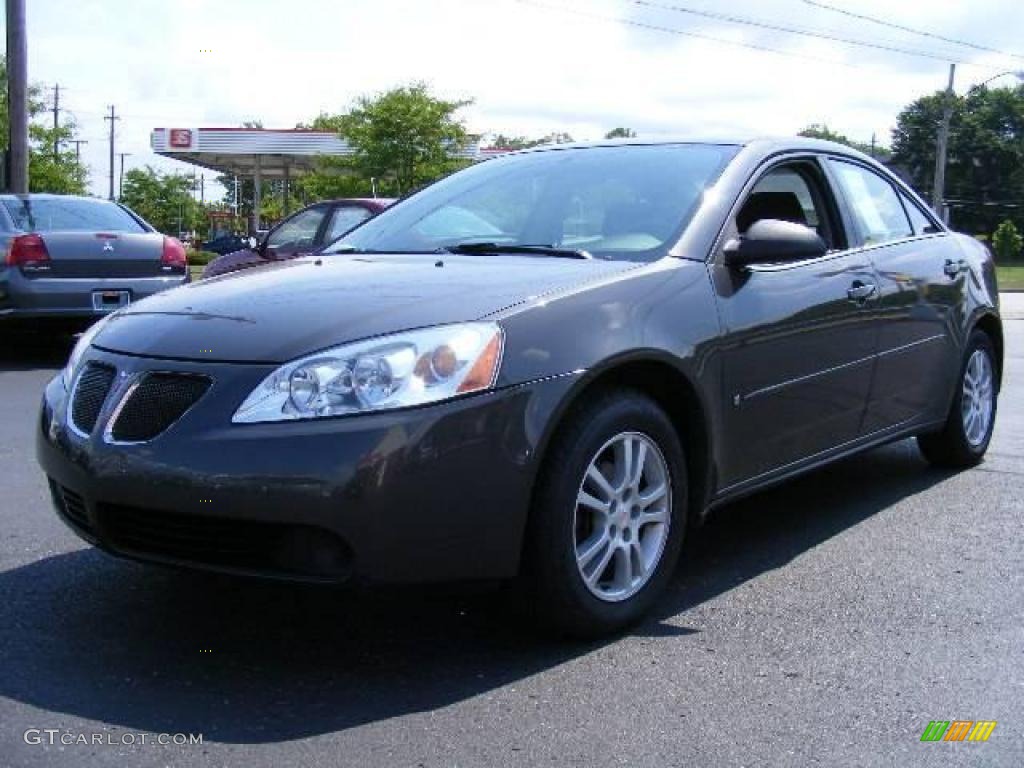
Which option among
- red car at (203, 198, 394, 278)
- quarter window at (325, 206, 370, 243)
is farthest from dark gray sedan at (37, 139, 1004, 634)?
quarter window at (325, 206, 370, 243)

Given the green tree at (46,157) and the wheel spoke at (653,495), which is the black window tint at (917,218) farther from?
the green tree at (46,157)

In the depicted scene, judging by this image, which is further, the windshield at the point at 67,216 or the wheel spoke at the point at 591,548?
the windshield at the point at 67,216

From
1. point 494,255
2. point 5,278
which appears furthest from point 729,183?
point 5,278

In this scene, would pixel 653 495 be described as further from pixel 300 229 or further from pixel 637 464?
pixel 300 229

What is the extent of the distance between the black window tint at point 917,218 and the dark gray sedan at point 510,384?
77cm

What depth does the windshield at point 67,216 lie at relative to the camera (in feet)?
32.9

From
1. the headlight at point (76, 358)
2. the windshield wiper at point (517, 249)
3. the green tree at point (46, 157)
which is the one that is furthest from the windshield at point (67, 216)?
the green tree at point (46, 157)

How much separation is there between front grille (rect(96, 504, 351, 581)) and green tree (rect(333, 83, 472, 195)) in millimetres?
32764

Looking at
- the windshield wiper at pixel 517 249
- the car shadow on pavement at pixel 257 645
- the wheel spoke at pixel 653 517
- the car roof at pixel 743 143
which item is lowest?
the car shadow on pavement at pixel 257 645

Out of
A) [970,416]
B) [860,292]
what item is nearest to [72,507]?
[860,292]

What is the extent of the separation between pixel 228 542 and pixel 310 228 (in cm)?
974

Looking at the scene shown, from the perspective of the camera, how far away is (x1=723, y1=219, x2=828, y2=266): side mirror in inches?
154

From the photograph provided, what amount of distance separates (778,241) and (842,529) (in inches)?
56.4

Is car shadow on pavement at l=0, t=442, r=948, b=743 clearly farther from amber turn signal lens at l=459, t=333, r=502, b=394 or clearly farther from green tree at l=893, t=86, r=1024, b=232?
green tree at l=893, t=86, r=1024, b=232
